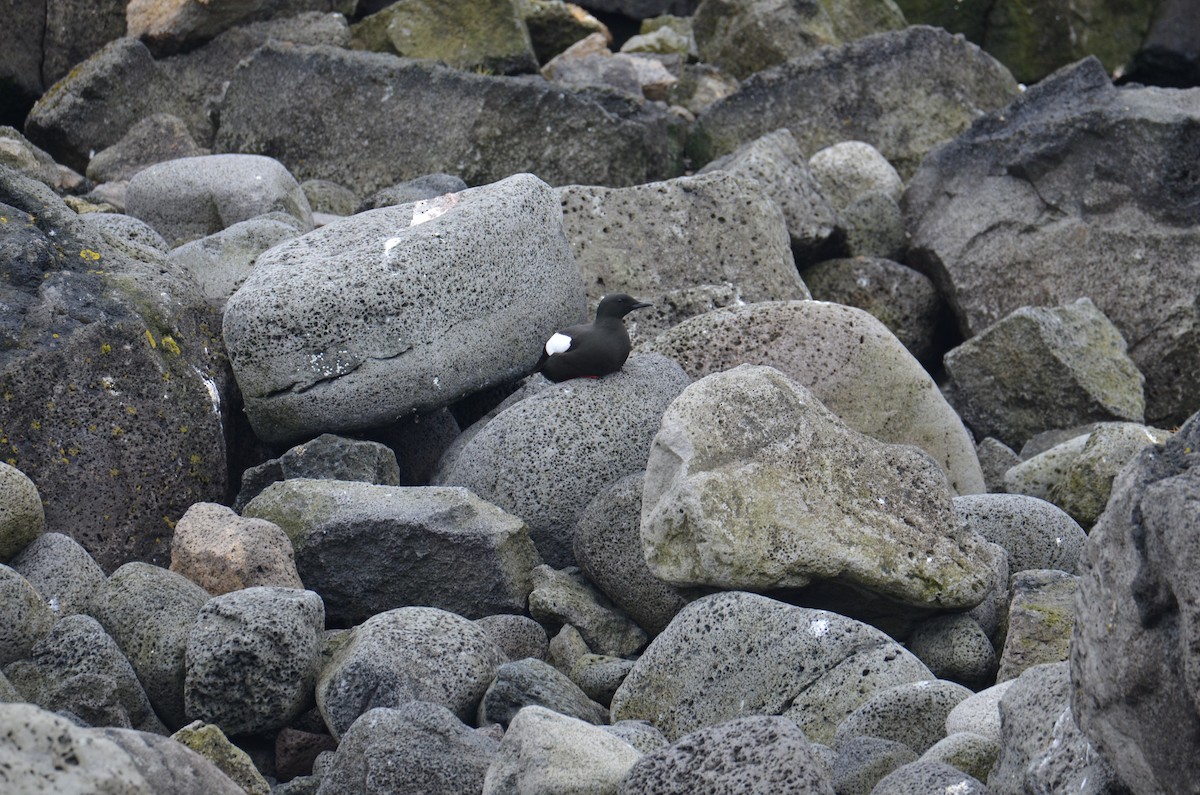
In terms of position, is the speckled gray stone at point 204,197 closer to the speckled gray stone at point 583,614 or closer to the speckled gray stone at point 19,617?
the speckled gray stone at point 583,614

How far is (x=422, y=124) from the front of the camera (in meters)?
12.8

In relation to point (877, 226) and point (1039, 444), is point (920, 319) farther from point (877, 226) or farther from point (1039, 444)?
point (1039, 444)

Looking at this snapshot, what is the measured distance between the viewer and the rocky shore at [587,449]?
15.3ft

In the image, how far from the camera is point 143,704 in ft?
18.7

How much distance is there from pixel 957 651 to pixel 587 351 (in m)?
2.47

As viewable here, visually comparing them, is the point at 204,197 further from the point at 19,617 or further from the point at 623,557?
the point at 19,617

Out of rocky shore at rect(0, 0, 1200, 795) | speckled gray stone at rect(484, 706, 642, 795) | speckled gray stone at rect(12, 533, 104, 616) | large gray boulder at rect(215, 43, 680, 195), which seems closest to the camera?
speckled gray stone at rect(484, 706, 642, 795)

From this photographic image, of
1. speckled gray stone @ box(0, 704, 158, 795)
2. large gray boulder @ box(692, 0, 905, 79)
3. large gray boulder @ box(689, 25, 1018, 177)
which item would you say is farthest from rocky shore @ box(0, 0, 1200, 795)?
large gray boulder @ box(692, 0, 905, 79)

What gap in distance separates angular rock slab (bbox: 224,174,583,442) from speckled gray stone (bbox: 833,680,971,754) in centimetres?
347

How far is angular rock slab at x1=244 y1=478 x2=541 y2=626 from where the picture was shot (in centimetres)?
689

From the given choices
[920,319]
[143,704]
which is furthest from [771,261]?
[143,704]

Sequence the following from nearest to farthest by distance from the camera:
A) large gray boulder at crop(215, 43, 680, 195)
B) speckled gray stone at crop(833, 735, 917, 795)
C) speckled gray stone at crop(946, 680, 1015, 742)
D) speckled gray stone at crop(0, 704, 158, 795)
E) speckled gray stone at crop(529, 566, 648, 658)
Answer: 1. speckled gray stone at crop(0, 704, 158, 795)
2. speckled gray stone at crop(833, 735, 917, 795)
3. speckled gray stone at crop(946, 680, 1015, 742)
4. speckled gray stone at crop(529, 566, 648, 658)
5. large gray boulder at crop(215, 43, 680, 195)

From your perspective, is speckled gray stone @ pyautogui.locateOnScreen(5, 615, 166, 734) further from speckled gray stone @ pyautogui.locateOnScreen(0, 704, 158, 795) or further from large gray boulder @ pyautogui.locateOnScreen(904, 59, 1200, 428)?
large gray boulder @ pyautogui.locateOnScreen(904, 59, 1200, 428)

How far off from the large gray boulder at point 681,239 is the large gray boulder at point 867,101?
3667mm
